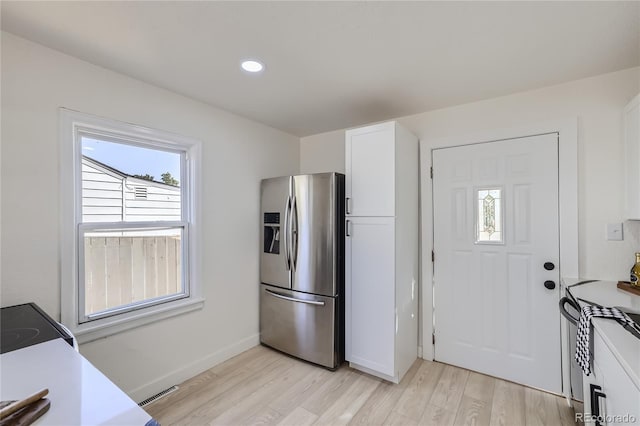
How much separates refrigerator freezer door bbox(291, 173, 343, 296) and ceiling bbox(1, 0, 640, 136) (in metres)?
0.80

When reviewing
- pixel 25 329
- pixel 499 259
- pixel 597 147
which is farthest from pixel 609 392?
pixel 25 329

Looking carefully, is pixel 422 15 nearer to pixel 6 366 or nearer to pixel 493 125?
pixel 493 125

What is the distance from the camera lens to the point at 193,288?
2473 millimetres

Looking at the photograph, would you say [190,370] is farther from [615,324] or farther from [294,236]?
[615,324]

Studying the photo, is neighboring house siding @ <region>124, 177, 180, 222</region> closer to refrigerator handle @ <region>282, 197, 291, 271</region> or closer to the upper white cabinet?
refrigerator handle @ <region>282, 197, 291, 271</region>

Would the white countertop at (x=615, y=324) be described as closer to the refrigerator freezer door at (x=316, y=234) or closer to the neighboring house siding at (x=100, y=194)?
the refrigerator freezer door at (x=316, y=234)

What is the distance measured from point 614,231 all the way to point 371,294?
1760 millimetres

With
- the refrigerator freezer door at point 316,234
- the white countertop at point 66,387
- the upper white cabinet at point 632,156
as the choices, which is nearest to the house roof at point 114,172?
the refrigerator freezer door at point 316,234

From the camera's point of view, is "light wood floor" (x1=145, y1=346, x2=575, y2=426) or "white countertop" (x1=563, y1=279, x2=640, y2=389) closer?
"white countertop" (x1=563, y1=279, x2=640, y2=389)

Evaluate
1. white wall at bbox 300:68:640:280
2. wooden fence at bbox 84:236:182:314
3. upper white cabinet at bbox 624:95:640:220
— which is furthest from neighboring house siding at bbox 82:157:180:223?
upper white cabinet at bbox 624:95:640:220

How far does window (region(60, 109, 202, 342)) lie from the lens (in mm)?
1816

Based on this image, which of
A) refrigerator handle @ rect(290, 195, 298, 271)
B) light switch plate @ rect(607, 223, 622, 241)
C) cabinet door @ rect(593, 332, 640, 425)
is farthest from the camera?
refrigerator handle @ rect(290, 195, 298, 271)

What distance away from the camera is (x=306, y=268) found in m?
2.67

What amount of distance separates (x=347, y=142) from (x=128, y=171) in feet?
5.80
